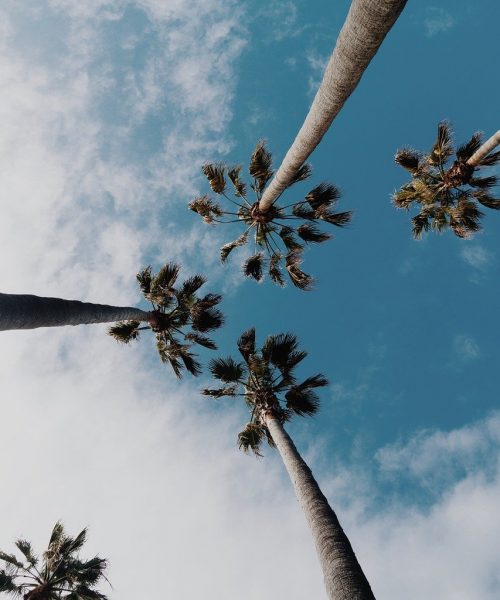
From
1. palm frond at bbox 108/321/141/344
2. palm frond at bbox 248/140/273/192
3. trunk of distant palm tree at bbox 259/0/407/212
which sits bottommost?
trunk of distant palm tree at bbox 259/0/407/212

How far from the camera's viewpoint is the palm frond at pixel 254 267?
1619cm

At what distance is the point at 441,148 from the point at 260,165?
6364mm

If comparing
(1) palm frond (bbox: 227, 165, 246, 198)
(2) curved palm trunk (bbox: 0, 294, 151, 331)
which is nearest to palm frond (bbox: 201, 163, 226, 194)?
(1) palm frond (bbox: 227, 165, 246, 198)

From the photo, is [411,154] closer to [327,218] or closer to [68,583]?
[327,218]

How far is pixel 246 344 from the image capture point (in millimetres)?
14570

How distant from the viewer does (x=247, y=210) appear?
14.3 meters

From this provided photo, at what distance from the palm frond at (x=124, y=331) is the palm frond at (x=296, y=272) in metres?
5.91

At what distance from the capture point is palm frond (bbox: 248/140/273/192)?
44.8ft

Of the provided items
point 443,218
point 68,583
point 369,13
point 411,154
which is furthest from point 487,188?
point 68,583

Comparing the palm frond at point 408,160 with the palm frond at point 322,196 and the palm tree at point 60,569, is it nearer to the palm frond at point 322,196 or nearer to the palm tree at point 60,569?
the palm frond at point 322,196

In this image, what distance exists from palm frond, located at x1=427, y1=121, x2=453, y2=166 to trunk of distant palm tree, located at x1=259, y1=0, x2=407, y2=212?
31.9 ft

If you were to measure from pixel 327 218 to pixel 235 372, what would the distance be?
6.14 m

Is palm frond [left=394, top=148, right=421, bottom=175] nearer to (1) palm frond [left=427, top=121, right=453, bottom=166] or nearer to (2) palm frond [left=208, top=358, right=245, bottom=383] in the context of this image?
(1) palm frond [left=427, top=121, right=453, bottom=166]

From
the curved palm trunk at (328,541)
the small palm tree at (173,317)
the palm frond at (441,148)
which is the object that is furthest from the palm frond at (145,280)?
the palm frond at (441,148)
